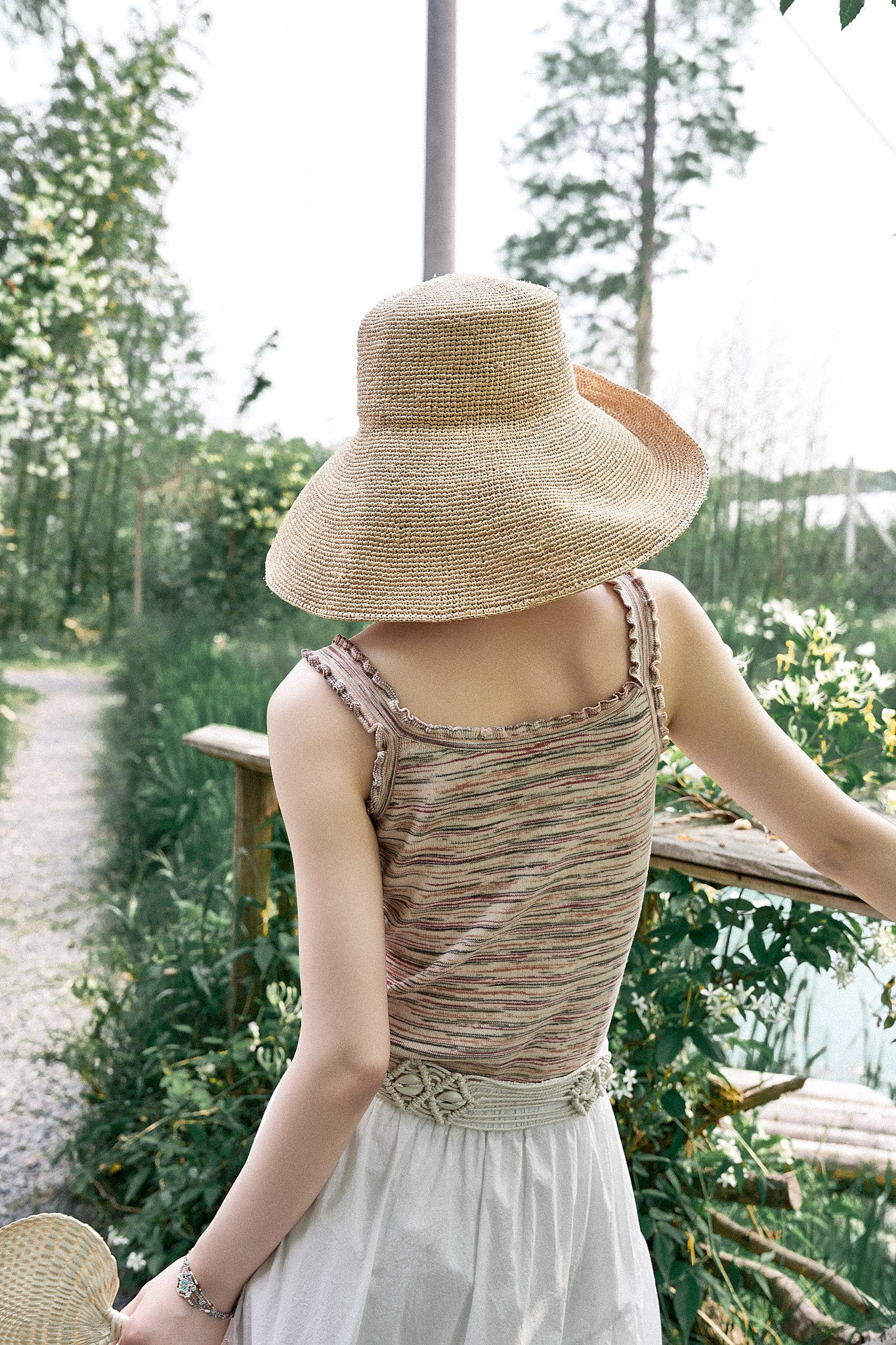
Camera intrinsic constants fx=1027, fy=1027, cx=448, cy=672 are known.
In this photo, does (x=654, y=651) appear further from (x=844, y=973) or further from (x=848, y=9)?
(x=844, y=973)

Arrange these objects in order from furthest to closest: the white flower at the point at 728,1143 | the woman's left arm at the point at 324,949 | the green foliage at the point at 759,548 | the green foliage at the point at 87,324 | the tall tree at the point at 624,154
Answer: the green foliage at the point at 87,324 < the tall tree at the point at 624,154 < the green foliage at the point at 759,548 < the white flower at the point at 728,1143 < the woman's left arm at the point at 324,949

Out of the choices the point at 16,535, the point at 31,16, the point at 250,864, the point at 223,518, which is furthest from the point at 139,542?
the point at 250,864

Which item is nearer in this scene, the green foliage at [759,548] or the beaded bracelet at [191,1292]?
the beaded bracelet at [191,1292]

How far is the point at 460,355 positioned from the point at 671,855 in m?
0.85

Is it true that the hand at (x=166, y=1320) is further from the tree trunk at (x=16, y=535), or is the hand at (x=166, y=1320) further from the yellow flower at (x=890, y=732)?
the tree trunk at (x=16, y=535)

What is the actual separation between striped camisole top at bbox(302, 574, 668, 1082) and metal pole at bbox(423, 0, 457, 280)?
1.38 m

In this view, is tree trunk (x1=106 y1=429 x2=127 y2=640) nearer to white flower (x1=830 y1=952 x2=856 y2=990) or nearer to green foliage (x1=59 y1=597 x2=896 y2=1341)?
green foliage (x1=59 y1=597 x2=896 y2=1341)

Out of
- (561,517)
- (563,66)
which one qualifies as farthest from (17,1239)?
(563,66)

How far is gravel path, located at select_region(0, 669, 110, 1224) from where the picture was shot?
2594 mm

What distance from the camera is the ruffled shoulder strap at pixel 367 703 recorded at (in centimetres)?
62

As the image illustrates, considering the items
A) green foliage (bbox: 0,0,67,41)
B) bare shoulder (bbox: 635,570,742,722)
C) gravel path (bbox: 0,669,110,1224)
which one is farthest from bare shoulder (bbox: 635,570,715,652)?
green foliage (bbox: 0,0,67,41)

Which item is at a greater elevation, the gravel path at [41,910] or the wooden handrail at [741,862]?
the wooden handrail at [741,862]

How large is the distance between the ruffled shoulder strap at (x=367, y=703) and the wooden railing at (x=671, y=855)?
25.9 inches

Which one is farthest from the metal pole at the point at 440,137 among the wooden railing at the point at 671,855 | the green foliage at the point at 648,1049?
the wooden railing at the point at 671,855
